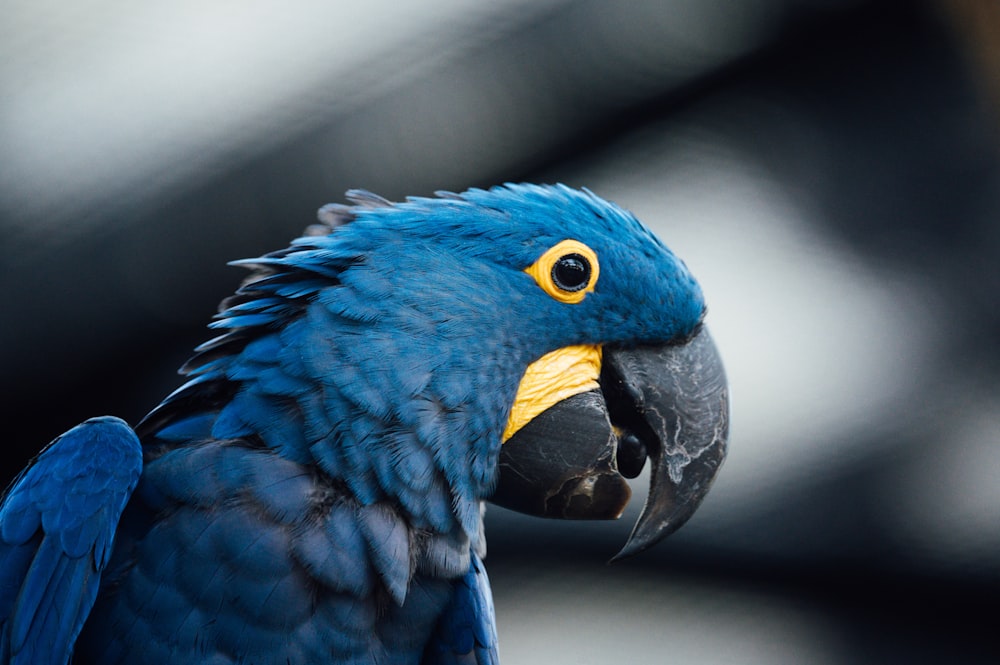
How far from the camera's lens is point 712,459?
40.2 inches

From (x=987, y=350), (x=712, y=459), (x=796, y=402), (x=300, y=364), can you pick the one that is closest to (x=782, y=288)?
(x=796, y=402)

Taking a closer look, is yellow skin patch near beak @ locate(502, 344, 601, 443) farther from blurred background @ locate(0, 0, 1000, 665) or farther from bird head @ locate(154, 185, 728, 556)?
blurred background @ locate(0, 0, 1000, 665)

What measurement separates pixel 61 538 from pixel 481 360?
43 centimetres

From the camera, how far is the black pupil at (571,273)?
1007 millimetres

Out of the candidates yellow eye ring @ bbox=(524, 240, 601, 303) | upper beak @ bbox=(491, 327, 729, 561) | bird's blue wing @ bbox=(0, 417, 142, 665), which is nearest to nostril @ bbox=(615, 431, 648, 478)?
upper beak @ bbox=(491, 327, 729, 561)

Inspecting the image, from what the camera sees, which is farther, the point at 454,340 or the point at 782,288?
the point at 782,288

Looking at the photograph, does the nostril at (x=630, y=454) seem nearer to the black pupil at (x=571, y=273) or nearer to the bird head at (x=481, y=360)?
the bird head at (x=481, y=360)

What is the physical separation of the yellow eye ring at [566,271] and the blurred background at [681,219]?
0.46 m

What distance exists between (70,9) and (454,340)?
3.03 ft

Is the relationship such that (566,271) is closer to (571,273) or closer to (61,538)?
(571,273)

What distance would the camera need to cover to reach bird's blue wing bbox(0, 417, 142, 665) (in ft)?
2.68

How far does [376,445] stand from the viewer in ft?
2.91

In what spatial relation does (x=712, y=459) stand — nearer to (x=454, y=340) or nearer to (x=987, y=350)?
(x=454, y=340)

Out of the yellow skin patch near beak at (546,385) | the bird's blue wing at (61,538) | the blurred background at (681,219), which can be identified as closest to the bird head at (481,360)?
the yellow skin patch near beak at (546,385)
